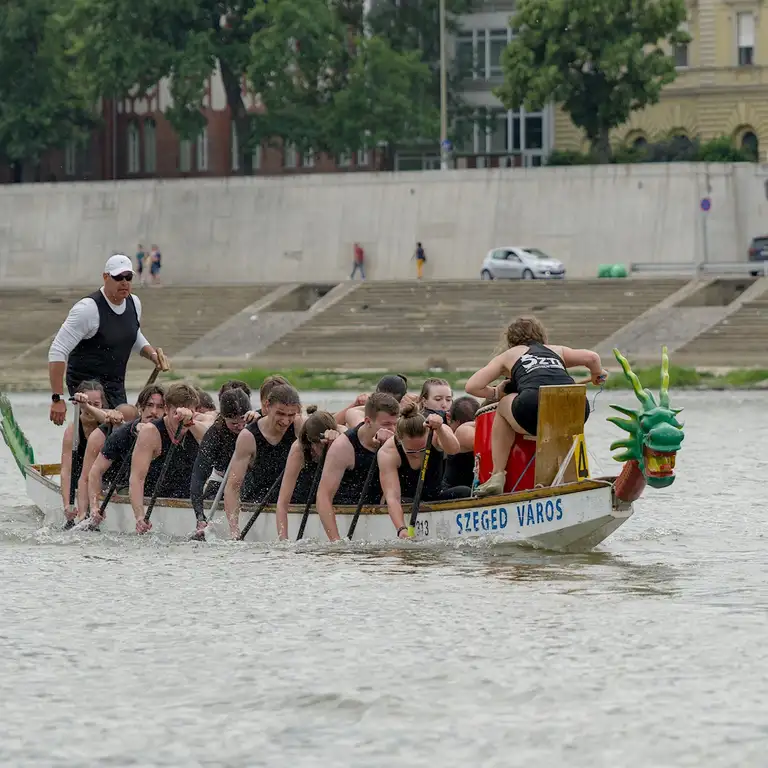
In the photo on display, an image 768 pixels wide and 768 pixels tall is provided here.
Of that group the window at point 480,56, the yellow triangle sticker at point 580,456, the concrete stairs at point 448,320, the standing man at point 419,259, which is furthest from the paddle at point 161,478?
the window at point 480,56

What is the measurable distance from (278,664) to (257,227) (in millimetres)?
59318

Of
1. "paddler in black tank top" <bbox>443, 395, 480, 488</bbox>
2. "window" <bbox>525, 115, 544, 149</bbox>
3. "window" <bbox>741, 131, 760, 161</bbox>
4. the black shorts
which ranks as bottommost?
"paddler in black tank top" <bbox>443, 395, 480, 488</bbox>

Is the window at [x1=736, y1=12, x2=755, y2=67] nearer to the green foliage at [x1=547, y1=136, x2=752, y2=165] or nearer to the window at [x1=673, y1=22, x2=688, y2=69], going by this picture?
the window at [x1=673, y1=22, x2=688, y2=69]

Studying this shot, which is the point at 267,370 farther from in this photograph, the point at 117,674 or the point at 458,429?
the point at 117,674

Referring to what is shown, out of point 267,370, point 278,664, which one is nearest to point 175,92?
point 267,370

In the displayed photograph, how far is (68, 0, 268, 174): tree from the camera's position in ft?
228

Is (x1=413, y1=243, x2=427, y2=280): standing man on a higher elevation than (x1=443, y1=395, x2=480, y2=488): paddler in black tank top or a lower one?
higher

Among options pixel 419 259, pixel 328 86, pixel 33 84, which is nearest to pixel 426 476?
pixel 419 259

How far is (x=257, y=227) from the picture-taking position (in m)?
70.4

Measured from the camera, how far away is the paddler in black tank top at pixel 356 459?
16.2m

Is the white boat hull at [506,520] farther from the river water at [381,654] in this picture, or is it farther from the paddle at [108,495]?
the paddle at [108,495]

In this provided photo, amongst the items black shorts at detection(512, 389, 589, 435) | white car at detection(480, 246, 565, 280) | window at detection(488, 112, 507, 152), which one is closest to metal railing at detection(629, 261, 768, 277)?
white car at detection(480, 246, 565, 280)

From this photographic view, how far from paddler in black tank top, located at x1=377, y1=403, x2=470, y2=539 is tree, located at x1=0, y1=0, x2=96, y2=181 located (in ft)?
194

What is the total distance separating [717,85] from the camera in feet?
238
